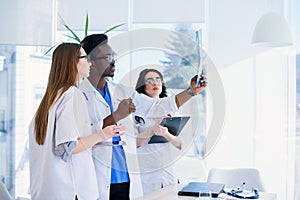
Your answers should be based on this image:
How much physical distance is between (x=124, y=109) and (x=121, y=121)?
0.11 meters

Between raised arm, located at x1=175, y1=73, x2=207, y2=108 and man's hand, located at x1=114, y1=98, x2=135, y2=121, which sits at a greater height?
raised arm, located at x1=175, y1=73, x2=207, y2=108

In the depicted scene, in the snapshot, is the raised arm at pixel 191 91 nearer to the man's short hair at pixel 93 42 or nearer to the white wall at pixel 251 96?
the man's short hair at pixel 93 42

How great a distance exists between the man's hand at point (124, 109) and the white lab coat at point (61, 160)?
7.0 inches

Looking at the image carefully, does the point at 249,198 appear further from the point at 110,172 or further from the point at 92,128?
the point at 92,128

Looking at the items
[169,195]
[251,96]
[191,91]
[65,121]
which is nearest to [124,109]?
[65,121]

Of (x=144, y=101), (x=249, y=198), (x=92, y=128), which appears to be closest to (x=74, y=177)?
(x=92, y=128)

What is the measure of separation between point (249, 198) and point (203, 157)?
1.51m

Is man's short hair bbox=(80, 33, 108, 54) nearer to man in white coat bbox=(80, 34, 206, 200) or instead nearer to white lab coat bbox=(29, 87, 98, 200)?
man in white coat bbox=(80, 34, 206, 200)

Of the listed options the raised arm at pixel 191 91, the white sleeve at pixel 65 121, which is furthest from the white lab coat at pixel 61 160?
the raised arm at pixel 191 91

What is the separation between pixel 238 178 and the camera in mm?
3064

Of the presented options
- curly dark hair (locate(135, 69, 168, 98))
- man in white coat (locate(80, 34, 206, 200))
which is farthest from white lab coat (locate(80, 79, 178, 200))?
curly dark hair (locate(135, 69, 168, 98))

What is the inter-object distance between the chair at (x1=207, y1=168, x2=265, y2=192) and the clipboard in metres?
0.70

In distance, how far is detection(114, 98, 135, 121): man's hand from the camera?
2.18m

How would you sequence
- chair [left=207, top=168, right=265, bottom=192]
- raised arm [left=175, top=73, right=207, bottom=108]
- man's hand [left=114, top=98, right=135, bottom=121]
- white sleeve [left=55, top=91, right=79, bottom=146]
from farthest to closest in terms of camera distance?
chair [left=207, top=168, right=265, bottom=192] → raised arm [left=175, top=73, right=207, bottom=108] → man's hand [left=114, top=98, right=135, bottom=121] → white sleeve [left=55, top=91, right=79, bottom=146]
